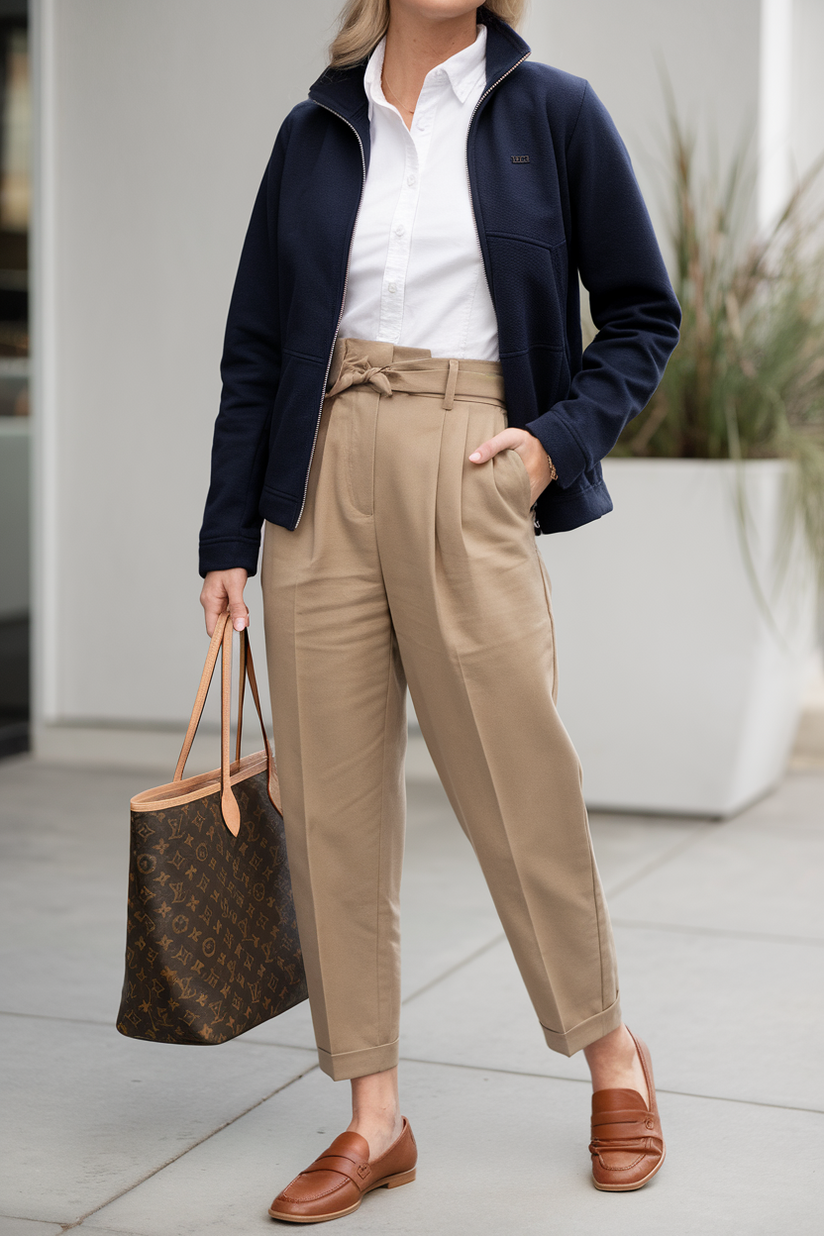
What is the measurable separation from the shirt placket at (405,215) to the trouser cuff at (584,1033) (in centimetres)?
95

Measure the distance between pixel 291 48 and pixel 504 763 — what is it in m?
3.41

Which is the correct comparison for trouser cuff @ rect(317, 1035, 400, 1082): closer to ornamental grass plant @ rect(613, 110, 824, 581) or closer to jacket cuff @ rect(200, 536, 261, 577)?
jacket cuff @ rect(200, 536, 261, 577)

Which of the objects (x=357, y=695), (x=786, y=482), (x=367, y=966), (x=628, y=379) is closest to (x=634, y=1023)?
(x=367, y=966)

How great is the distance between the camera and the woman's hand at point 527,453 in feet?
6.42

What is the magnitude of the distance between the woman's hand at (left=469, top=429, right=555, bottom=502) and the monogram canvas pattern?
0.57m

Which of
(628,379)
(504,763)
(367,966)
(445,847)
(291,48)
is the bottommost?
(445,847)

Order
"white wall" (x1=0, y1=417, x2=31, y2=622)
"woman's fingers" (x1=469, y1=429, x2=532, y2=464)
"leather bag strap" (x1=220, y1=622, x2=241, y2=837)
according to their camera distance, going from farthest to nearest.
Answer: "white wall" (x1=0, y1=417, x2=31, y2=622) < "leather bag strap" (x1=220, y1=622, x2=241, y2=837) < "woman's fingers" (x1=469, y1=429, x2=532, y2=464)

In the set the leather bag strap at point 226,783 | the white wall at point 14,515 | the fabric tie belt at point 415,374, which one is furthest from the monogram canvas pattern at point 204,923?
the white wall at point 14,515

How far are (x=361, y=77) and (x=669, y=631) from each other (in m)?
2.48

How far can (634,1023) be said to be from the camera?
2756 mm

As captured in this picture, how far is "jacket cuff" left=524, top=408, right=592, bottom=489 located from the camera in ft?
6.49

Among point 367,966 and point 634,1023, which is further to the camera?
point 634,1023

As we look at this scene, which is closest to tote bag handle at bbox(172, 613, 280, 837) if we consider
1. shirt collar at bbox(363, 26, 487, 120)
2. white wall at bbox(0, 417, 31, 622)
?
shirt collar at bbox(363, 26, 487, 120)

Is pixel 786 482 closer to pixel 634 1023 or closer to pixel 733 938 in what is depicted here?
pixel 733 938
